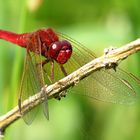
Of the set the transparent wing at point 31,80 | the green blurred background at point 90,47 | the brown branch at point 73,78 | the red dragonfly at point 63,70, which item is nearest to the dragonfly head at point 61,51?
the red dragonfly at point 63,70

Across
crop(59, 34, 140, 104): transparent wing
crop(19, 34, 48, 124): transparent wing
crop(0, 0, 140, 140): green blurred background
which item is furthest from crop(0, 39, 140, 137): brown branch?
crop(0, 0, 140, 140): green blurred background

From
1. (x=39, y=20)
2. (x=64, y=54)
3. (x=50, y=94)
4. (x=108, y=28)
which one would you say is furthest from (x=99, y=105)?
(x=50, y=94)

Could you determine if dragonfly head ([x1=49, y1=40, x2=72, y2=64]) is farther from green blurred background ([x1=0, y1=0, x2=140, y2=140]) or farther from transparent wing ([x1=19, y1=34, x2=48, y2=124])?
green blurred background ([x1=0, y1=0, x2=140, y2=140])

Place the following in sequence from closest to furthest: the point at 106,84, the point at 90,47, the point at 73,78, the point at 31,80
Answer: the point at 73,78, the point at 31,80, the point at 106,84, the point at 90,47

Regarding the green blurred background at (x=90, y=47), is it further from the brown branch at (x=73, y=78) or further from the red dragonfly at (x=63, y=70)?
the brown branch at (x=73, y=78)

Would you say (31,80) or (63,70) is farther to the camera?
(63,70)

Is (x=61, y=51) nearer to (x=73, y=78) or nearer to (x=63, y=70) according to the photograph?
(x=63, y=70)

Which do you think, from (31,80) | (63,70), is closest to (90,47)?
(63,70)
